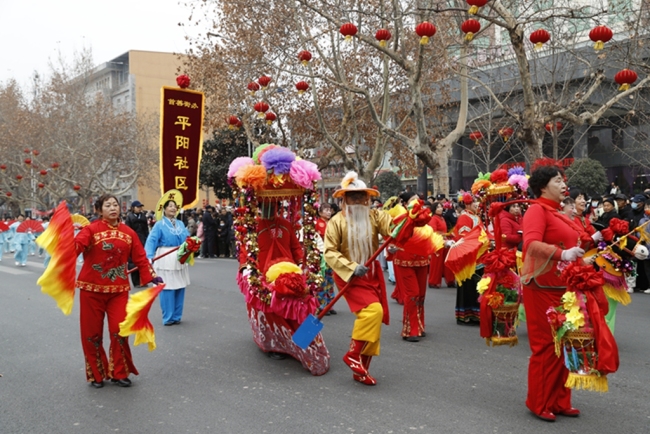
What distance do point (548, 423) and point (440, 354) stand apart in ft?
7.45

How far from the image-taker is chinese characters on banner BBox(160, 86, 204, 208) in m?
12.5

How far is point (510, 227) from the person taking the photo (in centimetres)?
693

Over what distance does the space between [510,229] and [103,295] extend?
4.52 meters

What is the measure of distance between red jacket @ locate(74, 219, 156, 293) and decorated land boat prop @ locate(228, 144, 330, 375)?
1130 mm

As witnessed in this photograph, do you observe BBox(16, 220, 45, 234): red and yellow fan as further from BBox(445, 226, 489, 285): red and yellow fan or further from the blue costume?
BBox(445, 226, 489, 285): red and yellow fan

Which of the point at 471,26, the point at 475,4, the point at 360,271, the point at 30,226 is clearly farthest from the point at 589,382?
the point at 30,226

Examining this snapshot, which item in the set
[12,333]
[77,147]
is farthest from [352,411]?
[77,147]

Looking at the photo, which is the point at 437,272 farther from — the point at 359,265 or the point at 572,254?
the point at 572,254

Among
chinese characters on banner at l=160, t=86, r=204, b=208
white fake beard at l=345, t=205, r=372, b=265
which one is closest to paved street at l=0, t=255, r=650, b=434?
white fake beard at l=345, t=205, r=372, b=265

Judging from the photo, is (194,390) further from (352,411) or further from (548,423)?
(548,423)

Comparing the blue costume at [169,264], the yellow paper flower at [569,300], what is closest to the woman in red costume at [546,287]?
the yellow paper flower at [569,300]

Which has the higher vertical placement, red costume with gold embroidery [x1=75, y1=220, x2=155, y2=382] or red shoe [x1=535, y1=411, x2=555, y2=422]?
red costume with gold embroidery [x1=75, y1=220, x2=155, y2=382]

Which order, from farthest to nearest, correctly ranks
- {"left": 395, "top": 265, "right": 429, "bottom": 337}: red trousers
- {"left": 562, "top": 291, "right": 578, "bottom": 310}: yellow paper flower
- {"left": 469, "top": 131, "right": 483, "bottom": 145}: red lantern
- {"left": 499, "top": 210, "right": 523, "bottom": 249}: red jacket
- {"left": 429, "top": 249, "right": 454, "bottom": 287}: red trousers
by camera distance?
{"left": 469, "top": 131, "right": 483, "bottom": 145}: red lantern < {"left": 429, "top": 249, "right": 454, "bottom": 287}: red trousers < {"left": 395, "top": 265, "right": 429, "bottom": 337}: red trousers < {"left": 499, "top": 210, "right": 523, "bottom": 249}: red jacket < {"left": 562, "top": 291, "right": 578, "bottom": 310}: yellow paper flower

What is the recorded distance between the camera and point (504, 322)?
5.61m
